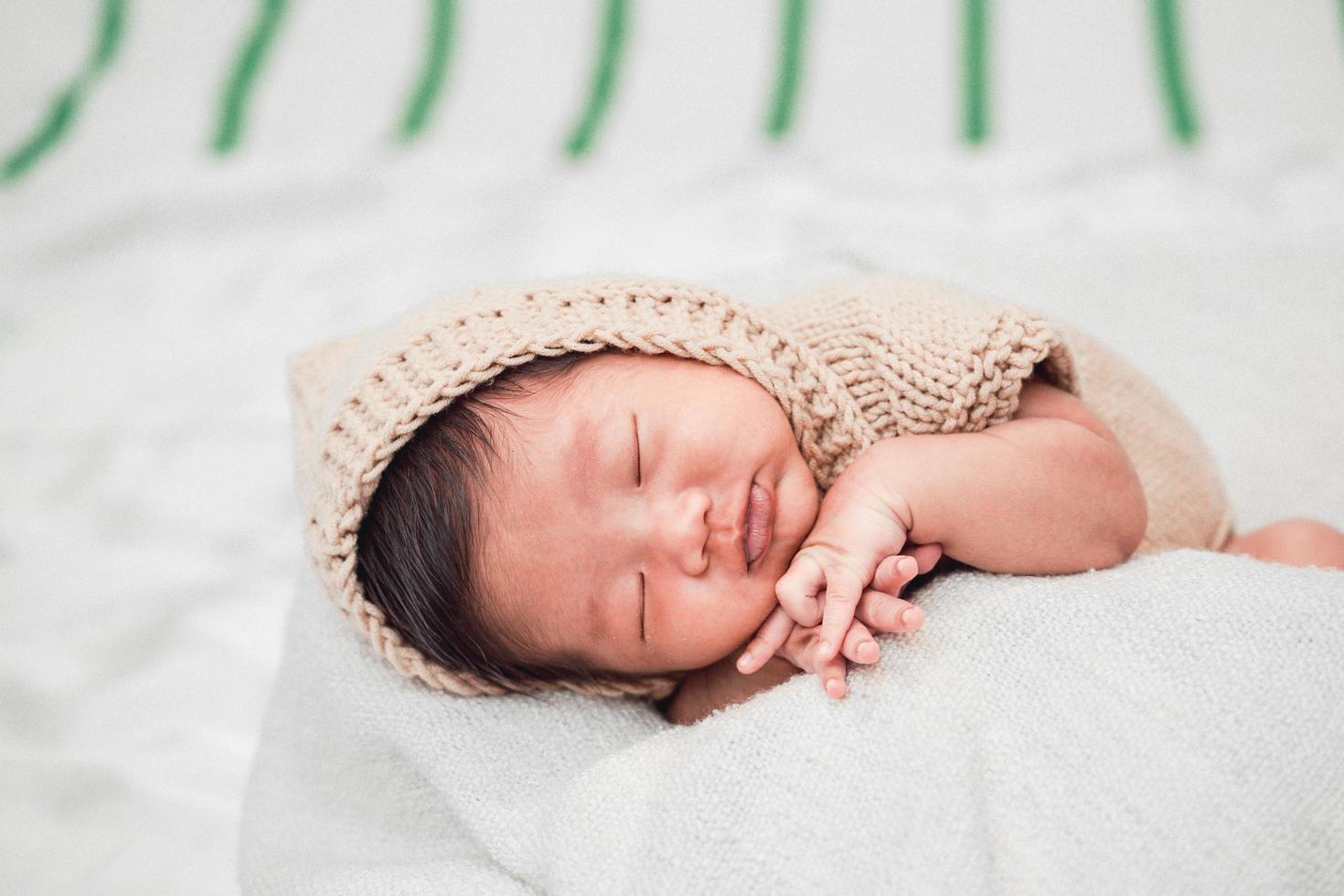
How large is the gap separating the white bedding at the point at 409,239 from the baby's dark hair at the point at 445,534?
489 millimetres

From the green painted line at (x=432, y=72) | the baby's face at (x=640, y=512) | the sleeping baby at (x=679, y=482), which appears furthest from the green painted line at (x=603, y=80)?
the baby's face at (x=640, y=512)

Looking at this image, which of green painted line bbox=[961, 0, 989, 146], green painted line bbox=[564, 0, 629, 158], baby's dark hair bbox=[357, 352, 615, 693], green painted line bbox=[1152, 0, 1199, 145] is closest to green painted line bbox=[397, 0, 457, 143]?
green painted line bbox=[564, 0, 629, 158]

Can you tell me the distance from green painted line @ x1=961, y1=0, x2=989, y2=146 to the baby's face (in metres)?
1.31

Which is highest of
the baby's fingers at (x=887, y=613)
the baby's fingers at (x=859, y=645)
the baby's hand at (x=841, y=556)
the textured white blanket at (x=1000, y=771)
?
the baby's hand at (x=841, y=556)

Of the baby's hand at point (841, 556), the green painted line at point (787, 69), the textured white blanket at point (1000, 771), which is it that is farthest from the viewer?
the green painted line at point (787, 69)

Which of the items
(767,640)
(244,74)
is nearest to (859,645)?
(767,640)

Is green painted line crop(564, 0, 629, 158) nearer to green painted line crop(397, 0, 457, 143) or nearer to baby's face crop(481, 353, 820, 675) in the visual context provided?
green painted line crop(397, 0, 457, 143)

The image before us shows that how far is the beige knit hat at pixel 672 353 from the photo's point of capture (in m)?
1.04

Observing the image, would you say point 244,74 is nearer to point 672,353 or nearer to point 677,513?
point 672,353

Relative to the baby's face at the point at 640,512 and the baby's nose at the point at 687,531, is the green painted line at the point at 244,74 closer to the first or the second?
the baby's face at the point at 640,512

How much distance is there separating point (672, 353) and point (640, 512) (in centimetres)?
17

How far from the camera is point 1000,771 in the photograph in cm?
85

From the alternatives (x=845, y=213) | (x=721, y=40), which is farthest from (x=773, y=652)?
(x=721, y=40)

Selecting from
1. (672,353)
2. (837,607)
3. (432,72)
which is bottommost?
(837,607)
